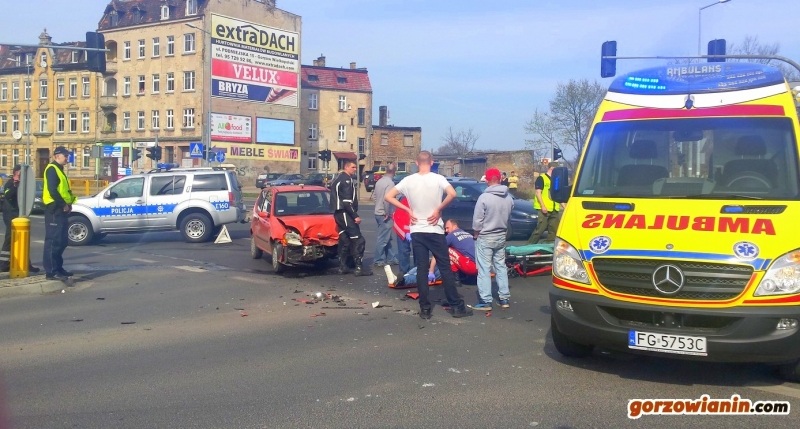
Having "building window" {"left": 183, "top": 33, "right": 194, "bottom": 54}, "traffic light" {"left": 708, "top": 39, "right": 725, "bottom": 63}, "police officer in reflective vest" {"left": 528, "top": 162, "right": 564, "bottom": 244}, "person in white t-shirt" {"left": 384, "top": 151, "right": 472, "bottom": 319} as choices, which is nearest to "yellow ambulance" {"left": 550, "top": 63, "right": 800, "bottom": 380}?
"person in white t-shirt" {"left": 384, "top": 151, "right": 472, "bottom": 319}

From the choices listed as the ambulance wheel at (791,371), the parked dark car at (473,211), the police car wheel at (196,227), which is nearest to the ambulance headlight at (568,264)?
the ambulance wheel at (791,371)

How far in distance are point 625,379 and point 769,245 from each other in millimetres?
1564

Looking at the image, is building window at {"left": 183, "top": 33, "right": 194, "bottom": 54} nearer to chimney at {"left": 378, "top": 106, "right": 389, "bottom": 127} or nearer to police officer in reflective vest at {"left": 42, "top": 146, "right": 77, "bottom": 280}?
chimney at {"left": 378, "top": 106, "right": 389, "bottom": 127}

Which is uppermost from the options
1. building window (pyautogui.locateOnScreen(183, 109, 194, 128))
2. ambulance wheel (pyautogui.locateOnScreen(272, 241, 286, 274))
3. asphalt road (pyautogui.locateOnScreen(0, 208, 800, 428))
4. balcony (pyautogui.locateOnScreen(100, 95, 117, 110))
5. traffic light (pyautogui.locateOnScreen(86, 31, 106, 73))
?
balcony (pyautogui.locateOnScreen(100, 95, 117, 110))

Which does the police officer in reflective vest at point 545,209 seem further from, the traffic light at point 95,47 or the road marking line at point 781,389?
the traffic light at point 95,47

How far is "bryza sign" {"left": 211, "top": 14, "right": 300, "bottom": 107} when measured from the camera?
2274 inches

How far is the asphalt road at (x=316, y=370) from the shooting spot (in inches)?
205

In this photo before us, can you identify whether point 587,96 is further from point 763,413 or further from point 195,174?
point 763,413

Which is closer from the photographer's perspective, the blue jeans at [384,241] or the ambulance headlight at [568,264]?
the ambulance headlight at [568,264]

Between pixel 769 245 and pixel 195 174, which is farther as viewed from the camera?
pixel 195 174

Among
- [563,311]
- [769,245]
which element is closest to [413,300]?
[563,311]

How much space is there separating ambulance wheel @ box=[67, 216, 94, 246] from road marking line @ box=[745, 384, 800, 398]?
15.9 meters

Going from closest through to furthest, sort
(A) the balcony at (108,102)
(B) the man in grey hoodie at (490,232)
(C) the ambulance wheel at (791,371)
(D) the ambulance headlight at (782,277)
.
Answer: (D) the ambulance headlight at (782,277)
(C) the ambulance wheel at (791,371)
(B) the man in grey hoodie at (490,232)
(A) the balcony at (108,102)

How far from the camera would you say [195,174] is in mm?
18672
